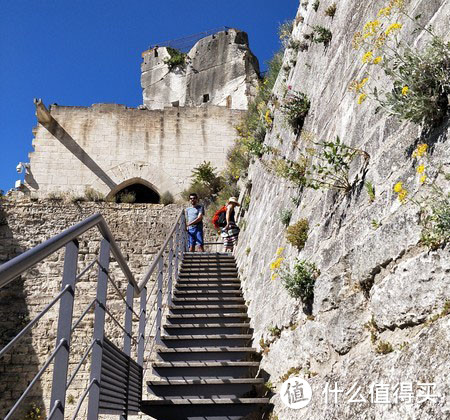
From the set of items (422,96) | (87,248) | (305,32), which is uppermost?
(305,32)

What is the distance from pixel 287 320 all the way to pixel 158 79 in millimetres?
19632

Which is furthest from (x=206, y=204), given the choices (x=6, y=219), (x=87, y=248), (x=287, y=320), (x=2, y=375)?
(x=287, y=320)

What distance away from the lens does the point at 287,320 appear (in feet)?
13.3

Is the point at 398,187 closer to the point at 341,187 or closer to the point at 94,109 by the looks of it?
the point at 341,187

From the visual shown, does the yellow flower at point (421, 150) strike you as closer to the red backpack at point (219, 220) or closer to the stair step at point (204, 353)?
the stair step at point (204, 353)

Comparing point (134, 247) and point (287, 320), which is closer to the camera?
point (287, 320)

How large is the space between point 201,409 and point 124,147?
11.5 meters

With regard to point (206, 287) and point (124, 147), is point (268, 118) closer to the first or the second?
point (206, 287)

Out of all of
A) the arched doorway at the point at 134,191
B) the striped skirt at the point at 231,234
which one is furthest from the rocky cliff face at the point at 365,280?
the arched doorway at the point at 134,191

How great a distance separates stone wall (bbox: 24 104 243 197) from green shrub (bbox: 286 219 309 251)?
10.1m

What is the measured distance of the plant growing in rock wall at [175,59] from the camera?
21766 mm

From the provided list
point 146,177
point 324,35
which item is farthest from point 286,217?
point 146,177

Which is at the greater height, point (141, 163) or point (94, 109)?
point (94, 109)

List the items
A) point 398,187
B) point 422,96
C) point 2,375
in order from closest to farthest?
point 398,187 → point 422,96 → point 2,375
